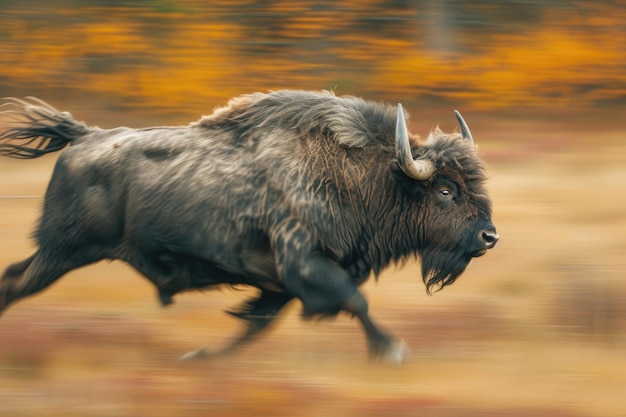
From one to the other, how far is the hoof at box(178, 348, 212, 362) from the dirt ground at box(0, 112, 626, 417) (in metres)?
0.11

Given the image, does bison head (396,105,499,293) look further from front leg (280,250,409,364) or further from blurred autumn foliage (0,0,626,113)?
blurred autumn foliage (0,0,626,113)

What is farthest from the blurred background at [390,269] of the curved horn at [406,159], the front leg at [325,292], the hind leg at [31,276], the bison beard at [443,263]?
the curved horn at [406,159]

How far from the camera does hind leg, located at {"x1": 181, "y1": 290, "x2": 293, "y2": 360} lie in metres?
7.42

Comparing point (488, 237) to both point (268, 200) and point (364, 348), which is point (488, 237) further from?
point (268, 200)

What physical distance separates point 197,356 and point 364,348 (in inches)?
40.8

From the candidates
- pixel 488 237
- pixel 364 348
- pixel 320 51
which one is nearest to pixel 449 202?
pixel 488 237

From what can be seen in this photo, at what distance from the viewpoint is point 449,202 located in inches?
283

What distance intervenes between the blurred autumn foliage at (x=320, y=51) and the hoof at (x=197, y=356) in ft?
29.1

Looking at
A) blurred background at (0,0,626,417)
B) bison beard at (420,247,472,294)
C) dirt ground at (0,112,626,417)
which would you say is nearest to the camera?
dirt ground at (0,112,626,417)

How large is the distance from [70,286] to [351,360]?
3063 millimetres

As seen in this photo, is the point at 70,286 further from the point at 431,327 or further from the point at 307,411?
the point at 307,411

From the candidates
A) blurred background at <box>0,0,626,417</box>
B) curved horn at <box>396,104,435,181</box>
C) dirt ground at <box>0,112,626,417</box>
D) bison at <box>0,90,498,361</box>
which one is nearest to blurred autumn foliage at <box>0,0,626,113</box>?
blurred background at <box>0,0,626,417</box>

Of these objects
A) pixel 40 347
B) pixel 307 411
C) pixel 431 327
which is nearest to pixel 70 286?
pixel 40 347

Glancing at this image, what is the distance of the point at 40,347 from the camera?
749 cm
